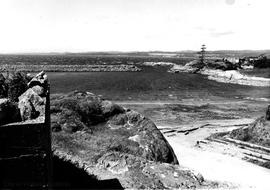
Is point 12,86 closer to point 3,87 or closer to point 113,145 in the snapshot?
point 3,87

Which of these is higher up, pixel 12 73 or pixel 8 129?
pixel 12 73

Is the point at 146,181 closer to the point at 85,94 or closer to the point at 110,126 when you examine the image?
the point at 110,126

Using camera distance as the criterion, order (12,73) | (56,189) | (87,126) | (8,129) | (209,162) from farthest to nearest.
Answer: (209,162)
(87,126)
(56,189)
(12,73)
(8,129)

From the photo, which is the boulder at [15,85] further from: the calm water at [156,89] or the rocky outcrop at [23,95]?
the calm water at [156,89]

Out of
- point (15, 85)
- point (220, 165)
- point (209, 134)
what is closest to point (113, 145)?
point (220, 165)

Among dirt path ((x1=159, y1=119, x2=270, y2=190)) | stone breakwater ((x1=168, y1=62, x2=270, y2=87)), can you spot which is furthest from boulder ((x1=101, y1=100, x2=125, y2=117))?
stone breakwater ((x1=168, y1=62, x2=270, y2=87))

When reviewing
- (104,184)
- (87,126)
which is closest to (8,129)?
(104,184)
